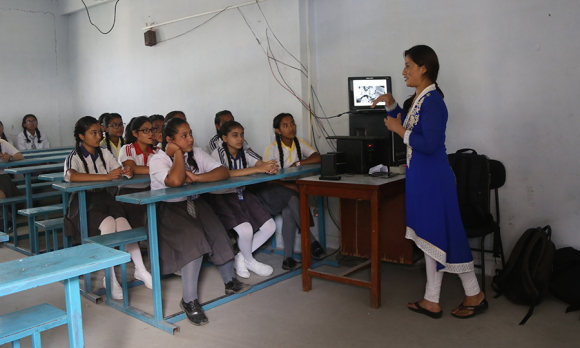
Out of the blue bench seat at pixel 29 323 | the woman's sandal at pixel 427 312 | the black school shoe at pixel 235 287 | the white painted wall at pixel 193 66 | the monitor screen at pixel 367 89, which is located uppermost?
the white painted wall at pixel 193 66

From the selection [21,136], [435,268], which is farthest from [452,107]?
[21,136]

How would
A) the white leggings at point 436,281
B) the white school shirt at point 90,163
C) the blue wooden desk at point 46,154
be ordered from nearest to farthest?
the white leggings at point 436,281
the white school shirt at point 90,163
the blue wooden desk at point 46,154

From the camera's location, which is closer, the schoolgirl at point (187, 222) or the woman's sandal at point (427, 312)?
the woman's sandal at point (427, 312)

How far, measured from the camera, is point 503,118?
317 cm

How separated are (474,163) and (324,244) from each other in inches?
54.9

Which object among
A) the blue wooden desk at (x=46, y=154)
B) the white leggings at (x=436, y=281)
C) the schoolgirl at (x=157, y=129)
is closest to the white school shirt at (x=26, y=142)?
the blue wooden desk at (x=46, y=154)

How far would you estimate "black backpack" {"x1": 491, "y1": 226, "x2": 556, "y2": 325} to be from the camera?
2646mm

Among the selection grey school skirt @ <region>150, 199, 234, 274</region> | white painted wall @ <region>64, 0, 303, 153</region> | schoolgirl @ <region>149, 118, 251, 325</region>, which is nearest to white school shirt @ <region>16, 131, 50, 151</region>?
white painted wall @ <region>64, 0, 303, 153</region>

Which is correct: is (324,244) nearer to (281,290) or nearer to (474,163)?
(281,290)

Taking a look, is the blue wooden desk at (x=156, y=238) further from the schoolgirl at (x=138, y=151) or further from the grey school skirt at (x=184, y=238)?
the schoolgirl at (x=138, y=151)

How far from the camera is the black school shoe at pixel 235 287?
301cm

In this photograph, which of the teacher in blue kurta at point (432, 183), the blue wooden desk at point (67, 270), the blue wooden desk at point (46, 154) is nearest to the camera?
the blue wooden desk at point (67, 270)

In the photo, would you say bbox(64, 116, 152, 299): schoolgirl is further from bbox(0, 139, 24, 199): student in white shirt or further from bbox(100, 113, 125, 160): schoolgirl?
bbox(0, 139, 24, 199): student in white shirt

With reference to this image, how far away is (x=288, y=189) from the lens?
11.9ft
